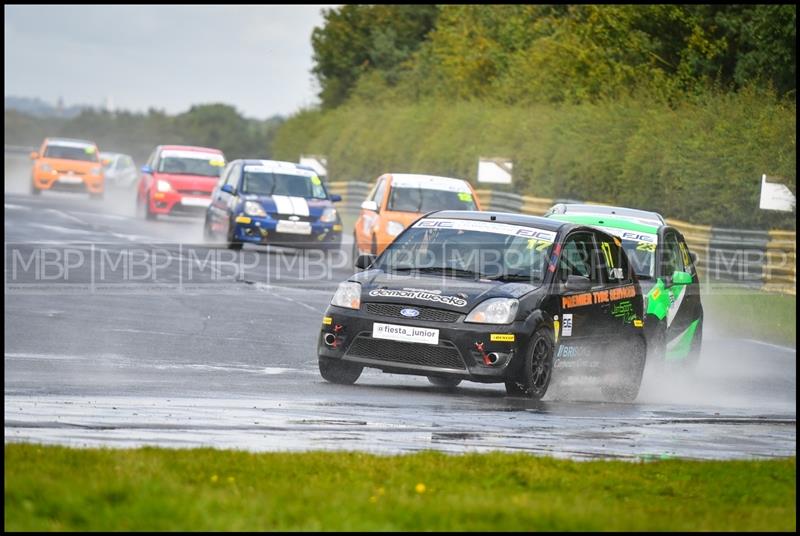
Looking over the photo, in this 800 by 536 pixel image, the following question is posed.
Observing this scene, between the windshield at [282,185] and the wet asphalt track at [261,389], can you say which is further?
the windshield at [282,185]

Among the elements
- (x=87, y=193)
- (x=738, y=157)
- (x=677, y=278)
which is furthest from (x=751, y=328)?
(x=87, y=193)

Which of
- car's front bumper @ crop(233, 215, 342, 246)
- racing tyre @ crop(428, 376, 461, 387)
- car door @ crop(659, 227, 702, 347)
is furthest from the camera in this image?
car's front bumper @ crop(233, 215, 342, 246)

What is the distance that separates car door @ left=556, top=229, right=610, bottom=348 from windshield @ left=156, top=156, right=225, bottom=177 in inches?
967

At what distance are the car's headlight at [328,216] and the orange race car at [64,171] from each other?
2014 centimetres

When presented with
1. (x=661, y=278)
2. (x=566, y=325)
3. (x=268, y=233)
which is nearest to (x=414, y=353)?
(x=566, y=325)

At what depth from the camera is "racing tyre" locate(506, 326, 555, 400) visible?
12.9m

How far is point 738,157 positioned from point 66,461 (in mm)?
22789

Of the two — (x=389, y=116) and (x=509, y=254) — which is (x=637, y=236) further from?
(x=389, y=116)

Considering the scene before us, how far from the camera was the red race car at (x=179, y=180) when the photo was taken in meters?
37.3

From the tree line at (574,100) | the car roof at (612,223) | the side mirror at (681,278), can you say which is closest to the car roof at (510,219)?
the side mirror at (681,278)

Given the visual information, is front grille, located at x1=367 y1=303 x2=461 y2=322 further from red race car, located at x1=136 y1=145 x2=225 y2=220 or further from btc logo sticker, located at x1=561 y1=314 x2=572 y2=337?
red race car, located at x1=136 y1=145 x2=225 y2=220

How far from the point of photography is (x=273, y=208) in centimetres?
2900

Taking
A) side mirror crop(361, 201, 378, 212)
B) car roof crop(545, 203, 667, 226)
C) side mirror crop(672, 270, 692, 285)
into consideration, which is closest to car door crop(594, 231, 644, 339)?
side mirror crop(672, 270, 692, 285)

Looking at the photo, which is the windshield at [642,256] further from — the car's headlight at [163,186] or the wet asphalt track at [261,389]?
the car's headlight at [163,186]
